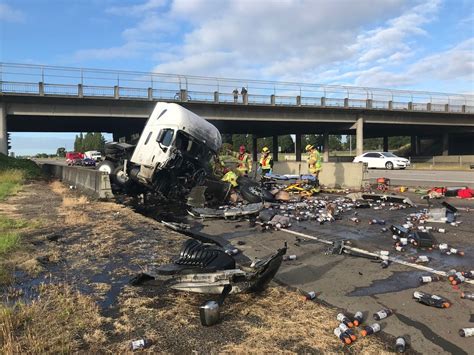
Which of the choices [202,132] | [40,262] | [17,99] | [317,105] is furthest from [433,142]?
[40,262]

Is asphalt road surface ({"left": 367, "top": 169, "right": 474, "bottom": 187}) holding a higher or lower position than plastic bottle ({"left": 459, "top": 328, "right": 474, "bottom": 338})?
higher

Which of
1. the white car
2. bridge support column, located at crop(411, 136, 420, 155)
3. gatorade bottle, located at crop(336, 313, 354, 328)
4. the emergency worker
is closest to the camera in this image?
gatorade bottle, located at crop(336, 313, 354, 328)

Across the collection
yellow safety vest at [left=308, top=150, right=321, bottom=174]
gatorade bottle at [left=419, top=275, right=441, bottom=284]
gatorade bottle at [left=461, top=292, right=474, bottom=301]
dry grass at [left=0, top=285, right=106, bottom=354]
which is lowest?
dry grass at [left=0, top=285, right=106, bottom=354]

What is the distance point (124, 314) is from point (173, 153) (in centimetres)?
817

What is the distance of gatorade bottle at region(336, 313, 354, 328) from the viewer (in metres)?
3.99

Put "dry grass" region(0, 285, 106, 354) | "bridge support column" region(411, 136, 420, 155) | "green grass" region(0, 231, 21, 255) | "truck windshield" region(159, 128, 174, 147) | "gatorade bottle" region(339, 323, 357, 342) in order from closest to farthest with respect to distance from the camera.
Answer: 1. "dry grass" region(0, 285, 106, 354)
2. "gatorade bottle" region(339, 323, 357, 342)
3. "green grass" region(0, 231, 21, 255)
4. "truck windshield" region(159, 128, 174, 147)
5. "bridge support column" region(411, 136, 420, 155)

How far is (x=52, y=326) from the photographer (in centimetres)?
387

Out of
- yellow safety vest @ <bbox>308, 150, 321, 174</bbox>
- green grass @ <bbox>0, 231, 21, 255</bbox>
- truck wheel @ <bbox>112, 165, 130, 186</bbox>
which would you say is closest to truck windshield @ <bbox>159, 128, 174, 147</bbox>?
truck wheel @ <bbox>112, 165, 130, 186</bbox>

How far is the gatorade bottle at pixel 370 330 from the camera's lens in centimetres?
382

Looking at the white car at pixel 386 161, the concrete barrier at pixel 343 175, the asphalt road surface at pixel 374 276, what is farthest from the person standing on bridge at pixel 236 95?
the asphalt road surface at pixel 374 276

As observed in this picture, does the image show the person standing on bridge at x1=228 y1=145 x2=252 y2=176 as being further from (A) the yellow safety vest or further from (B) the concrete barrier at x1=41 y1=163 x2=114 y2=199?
(B) the concrete barrier at x1=41 y1=163 x2=114 y2=199

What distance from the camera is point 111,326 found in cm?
397

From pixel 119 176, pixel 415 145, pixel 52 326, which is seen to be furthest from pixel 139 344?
pixel 415 145

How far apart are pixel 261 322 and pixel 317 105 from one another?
143ft
